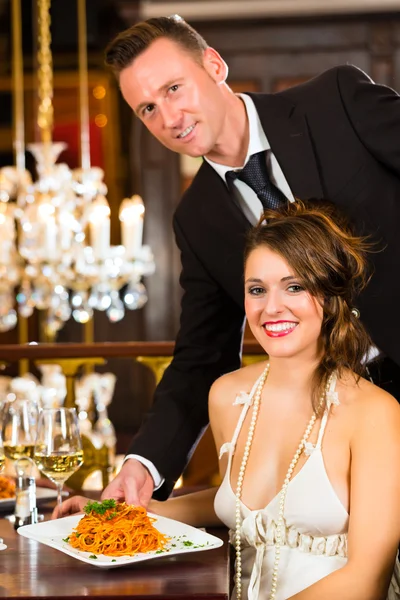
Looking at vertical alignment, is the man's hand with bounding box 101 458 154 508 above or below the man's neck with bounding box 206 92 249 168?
below

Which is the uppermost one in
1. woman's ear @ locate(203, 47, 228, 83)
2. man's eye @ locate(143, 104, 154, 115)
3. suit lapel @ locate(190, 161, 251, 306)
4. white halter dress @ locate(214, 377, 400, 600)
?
woman's ear @ locate(203, 47, 228, 83)

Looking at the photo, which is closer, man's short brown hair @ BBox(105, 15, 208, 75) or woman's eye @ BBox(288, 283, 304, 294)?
woman's eye @ BBox(288, 283, 304, 294)

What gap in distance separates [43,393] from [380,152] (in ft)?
12.1

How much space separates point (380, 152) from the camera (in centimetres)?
221

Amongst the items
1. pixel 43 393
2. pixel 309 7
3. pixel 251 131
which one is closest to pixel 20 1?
pixel 309 7

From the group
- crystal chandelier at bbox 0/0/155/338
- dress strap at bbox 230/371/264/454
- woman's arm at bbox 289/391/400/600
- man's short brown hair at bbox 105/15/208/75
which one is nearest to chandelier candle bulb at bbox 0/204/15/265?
crystal chandelier at bbox 0/0/155/338

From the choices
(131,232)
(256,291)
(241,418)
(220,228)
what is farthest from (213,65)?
(131,232)

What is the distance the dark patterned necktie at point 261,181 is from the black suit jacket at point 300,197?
0.07 meters

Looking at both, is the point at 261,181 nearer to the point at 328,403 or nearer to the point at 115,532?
the point at 328,403

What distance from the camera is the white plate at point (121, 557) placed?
5.74 feet

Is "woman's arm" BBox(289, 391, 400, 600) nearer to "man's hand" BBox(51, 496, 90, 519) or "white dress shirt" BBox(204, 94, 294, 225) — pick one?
"man's hand" BBox(51, 496, 90, 519)

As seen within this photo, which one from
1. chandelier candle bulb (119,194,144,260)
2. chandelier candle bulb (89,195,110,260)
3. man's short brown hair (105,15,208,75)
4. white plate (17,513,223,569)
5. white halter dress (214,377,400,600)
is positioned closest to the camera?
white plate (17,513,223,569)

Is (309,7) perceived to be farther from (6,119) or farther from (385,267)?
(385,267)

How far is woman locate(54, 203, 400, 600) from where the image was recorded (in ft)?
6.35
